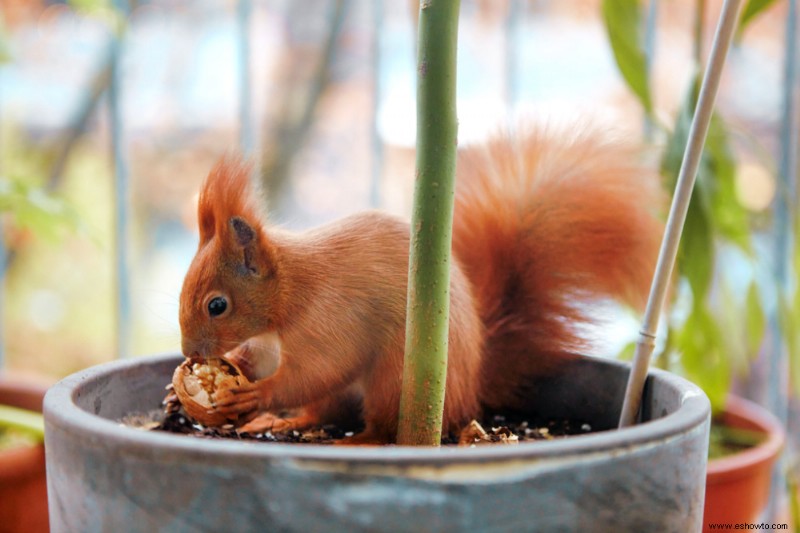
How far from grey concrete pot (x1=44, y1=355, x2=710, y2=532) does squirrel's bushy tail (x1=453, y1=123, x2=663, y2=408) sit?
356 mm

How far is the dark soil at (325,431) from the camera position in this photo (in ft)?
2.33

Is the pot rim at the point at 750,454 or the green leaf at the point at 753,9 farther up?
the green leaf at the point at 753,9

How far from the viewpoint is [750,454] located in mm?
1216

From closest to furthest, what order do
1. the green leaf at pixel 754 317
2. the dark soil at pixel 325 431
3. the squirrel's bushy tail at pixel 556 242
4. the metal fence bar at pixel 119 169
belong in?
the dark soil at pixel 325 431 → the squirrel's bushy tail at pixel 556 242 → the green leaf at pixel 754 317 → the metal fence bar at pixel 119 169

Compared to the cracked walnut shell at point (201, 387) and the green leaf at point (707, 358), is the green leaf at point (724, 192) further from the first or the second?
the cracked walnut shell at point (201, 387)

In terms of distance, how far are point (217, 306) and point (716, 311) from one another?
1.06m

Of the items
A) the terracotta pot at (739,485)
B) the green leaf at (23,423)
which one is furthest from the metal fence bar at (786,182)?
the green leaf at (23,423)

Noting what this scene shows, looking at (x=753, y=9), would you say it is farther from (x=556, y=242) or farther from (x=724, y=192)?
(x=556, y=242)

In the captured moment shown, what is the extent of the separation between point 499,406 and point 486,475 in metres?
0.43

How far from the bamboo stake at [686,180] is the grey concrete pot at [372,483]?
0.16 meters

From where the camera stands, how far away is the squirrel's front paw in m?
0.75

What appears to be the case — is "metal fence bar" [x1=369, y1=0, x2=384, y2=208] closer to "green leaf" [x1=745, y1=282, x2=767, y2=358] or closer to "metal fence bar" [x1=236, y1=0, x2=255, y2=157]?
"metal fence bar" [x1=236, y1=0, x2=255, y2=157]

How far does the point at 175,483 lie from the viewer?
0.43 metres

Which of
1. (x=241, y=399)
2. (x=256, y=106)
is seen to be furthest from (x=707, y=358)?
(x=256, y=106)
